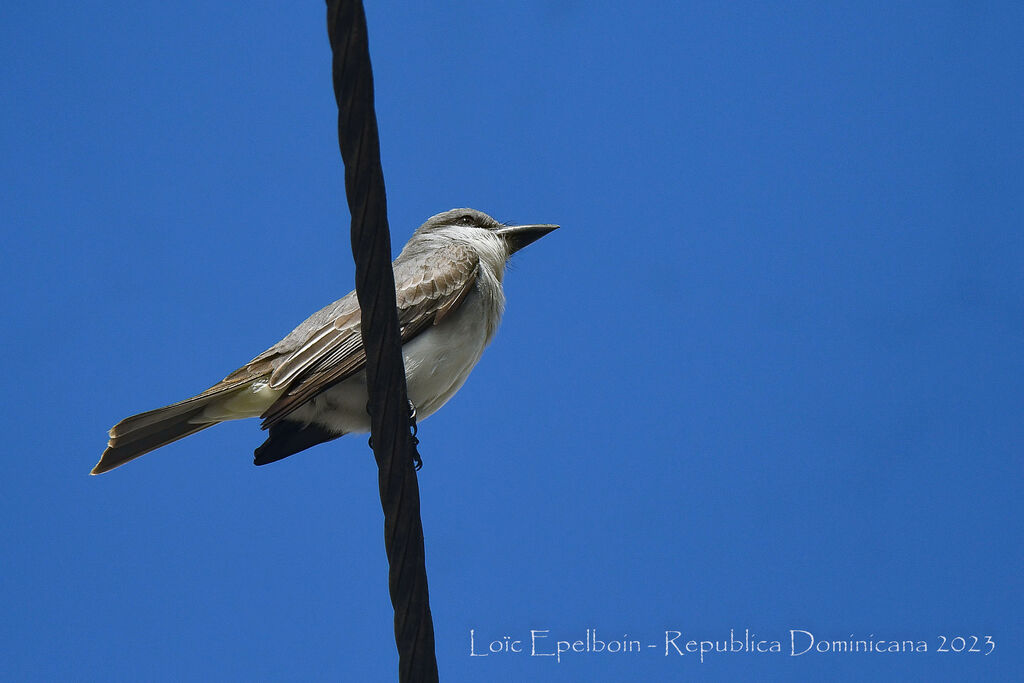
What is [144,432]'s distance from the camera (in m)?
5.75

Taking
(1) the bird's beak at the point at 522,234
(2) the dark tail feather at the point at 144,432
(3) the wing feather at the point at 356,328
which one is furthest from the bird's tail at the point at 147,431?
(1) the bird's beak at the point at 522,234

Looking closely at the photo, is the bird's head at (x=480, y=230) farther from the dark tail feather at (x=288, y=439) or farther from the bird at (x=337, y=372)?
the dark tail feather at (x=288, y=439)

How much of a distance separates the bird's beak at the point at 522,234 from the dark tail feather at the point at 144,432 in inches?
98.9

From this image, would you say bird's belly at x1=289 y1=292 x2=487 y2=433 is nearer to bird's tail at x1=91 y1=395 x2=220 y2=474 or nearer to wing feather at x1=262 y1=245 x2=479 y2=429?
wing feather at x1=262 y1=245 x2=479 y2=429

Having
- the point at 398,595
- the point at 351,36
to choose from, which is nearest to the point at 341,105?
the point at 351,36

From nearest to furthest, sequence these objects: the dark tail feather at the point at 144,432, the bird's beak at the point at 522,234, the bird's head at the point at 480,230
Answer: the dark tail feather at the point at 144,432 → the bird's head at the point at 480,230 → the bird's beak at the point at 522,234

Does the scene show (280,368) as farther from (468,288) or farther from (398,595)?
(398,595)

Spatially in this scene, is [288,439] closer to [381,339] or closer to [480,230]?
[480,230]

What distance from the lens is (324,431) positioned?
577 centimetres

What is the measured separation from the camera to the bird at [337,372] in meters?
5.46

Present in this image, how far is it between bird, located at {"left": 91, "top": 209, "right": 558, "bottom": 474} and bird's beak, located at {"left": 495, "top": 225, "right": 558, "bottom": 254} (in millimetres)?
1028

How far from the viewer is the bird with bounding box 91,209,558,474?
5457mm

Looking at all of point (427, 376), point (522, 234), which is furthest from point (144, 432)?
point (522, 234)

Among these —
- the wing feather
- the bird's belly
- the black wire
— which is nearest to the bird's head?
the wing feather
